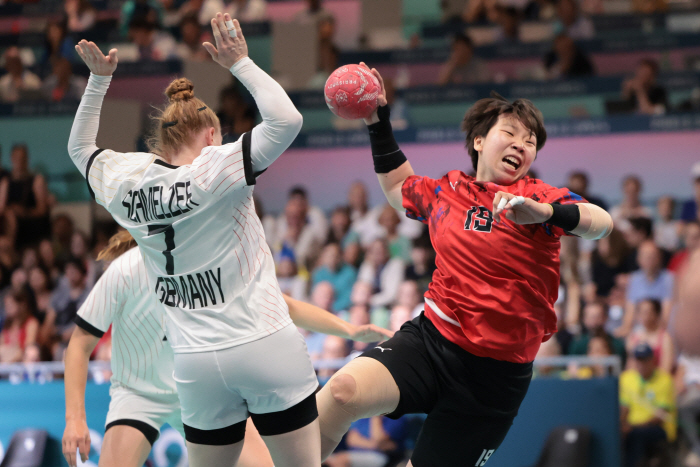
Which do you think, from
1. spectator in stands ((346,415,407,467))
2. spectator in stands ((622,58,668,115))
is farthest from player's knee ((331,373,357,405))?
spectator in stands ((622,58,668,115))

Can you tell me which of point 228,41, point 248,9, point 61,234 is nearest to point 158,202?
point 228,41

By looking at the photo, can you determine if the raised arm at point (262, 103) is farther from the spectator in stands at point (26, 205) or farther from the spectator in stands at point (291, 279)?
the spectator in stands at point (26, 205)

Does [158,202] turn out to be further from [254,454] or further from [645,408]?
[645,408]

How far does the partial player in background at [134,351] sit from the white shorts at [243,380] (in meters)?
0.72

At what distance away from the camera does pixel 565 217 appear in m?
3.22

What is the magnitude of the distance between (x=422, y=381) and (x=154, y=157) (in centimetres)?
155

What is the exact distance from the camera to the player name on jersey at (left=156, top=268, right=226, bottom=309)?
3.03 metres

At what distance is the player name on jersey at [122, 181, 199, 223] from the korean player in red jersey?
3.41 feet

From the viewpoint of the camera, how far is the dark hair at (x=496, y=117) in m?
3.75

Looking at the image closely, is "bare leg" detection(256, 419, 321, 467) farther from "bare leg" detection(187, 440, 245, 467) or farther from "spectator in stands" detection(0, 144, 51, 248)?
"spectator in stands" detection(0, 144, 51, 248)

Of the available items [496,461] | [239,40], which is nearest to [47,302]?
[496,461]

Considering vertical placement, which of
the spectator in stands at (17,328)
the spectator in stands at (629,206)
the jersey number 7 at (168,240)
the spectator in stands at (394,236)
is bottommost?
the spectator in stands at (17,328)

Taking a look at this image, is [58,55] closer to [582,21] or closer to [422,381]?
[582,21]

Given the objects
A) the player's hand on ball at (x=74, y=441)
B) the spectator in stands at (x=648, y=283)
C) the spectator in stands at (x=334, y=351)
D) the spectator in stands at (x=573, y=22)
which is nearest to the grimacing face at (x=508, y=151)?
the player's hand on ball at (x=74, y=441)
